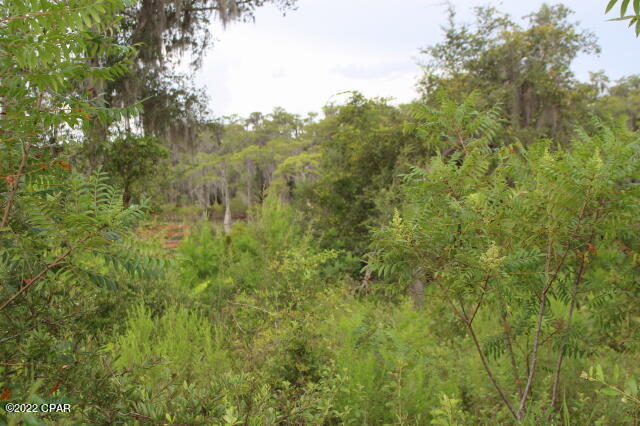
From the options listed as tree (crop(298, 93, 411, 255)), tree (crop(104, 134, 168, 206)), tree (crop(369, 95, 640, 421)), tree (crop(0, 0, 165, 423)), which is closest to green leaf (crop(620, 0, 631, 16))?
tree (crop(369, 95, 640, 421))

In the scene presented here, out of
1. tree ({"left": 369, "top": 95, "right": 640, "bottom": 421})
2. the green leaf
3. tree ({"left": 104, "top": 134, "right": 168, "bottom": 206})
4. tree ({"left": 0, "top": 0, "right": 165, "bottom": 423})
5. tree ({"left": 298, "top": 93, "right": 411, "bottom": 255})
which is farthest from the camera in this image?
tree ({"left": 104, "top": 134, "right": 168, "bottom": 206})

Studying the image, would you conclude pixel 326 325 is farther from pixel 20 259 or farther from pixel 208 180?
pixel 208 180

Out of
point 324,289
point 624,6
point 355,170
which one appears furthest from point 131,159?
point 624,6

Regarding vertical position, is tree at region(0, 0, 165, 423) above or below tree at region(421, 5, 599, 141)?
below

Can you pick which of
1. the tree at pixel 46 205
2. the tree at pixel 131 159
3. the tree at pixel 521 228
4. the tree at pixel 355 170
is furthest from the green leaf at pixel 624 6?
the tree at pixel 131 159

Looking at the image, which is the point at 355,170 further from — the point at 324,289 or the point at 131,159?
the point at 324,289

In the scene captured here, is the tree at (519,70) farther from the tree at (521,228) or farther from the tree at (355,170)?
the tree at (521,228)

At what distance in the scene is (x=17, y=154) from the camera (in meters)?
1.24

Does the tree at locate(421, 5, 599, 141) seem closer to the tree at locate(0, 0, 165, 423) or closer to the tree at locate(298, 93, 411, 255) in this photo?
the tree at locate(298, 93, 411, 255)

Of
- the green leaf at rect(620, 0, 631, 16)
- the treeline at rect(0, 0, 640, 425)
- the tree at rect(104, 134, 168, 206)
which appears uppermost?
the tree at rect(104, 134, 168, 206)

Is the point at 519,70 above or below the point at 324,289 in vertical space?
above

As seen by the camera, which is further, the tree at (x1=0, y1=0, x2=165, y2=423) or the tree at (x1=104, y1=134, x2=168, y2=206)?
the tree at (x1=104, y1=134, x2=168, y2=206)

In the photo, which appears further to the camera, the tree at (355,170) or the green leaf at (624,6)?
the tree at (355,170)

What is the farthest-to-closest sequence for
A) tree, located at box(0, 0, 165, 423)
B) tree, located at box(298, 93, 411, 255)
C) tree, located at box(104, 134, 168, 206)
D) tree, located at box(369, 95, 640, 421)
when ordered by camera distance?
1. tree, located at box(104, 134, 168, 206)
2. tree, located at box(298, 93, 411, 255)
3. tree, located at box(369, 95, 640, 421)
4. tree, located at box(0, 0, 165, 423)
